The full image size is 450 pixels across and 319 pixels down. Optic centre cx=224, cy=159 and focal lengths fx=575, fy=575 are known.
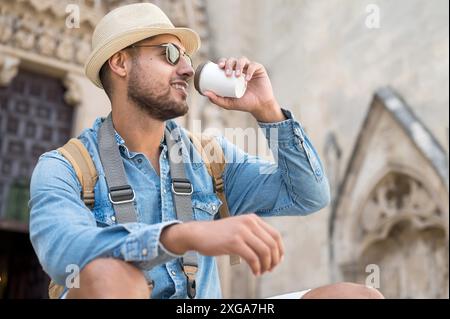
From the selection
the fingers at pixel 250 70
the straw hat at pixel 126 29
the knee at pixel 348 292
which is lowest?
the knee at pixel 348 292

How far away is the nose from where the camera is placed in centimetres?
178

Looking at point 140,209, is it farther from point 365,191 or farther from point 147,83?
point 365,191

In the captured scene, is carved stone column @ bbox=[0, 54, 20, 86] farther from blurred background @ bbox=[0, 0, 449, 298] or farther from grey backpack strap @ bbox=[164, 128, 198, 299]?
grey backpack strap @ bbox=[164, 128, 198, 299]

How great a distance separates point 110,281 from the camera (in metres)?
1.13

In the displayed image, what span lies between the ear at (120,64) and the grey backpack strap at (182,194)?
249 mm

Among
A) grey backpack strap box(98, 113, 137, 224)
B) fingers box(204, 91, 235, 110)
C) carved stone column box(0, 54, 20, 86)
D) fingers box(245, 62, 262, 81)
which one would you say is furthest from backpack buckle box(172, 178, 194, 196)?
carved stone column box(0, 54, 20, 86)

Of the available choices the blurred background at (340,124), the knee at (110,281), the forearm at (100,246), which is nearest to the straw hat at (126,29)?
the forearm at (100,246)

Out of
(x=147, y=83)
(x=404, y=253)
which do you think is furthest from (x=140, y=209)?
(x=404, y=253)

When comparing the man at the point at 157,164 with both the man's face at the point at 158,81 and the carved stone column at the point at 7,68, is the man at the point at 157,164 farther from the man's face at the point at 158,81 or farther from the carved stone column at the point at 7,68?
the carved stone column at the point at 7,68

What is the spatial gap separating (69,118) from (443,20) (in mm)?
3576

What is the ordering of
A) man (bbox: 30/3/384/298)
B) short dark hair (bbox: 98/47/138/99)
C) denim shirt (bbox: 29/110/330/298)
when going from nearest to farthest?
1. denim shirt (bbox: 29/110/330/298)
2. man (bbox: 30/3/384/298)
3. short dark hair (bbox: 98/47/138/99)

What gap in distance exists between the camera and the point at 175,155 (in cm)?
182

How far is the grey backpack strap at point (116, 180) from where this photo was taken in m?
1.57

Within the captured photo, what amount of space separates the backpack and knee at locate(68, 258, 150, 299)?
1.05 feet
